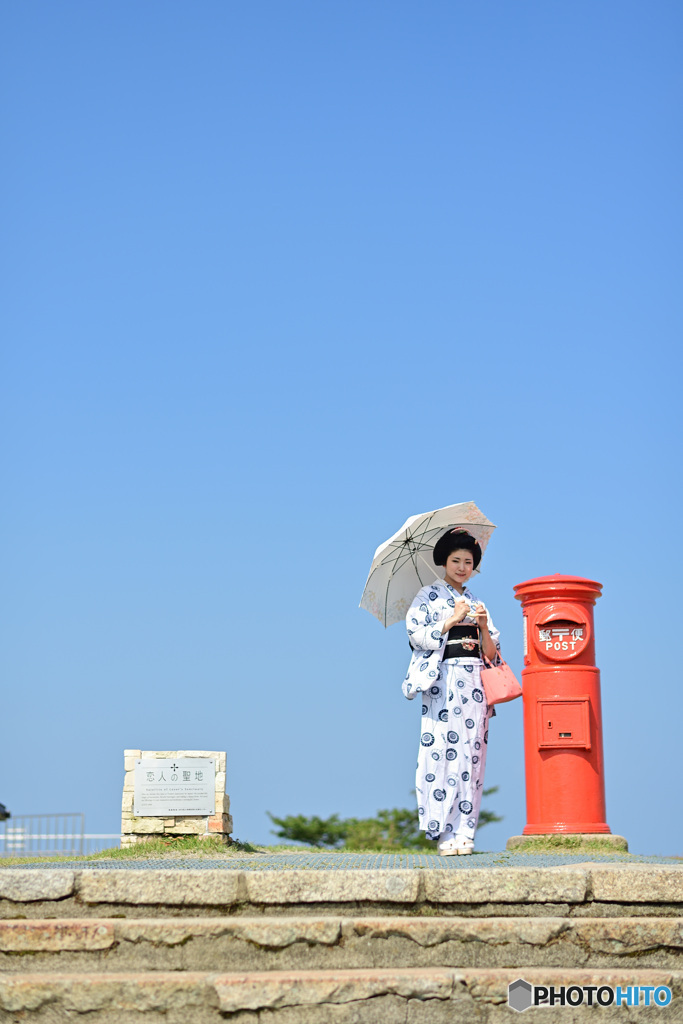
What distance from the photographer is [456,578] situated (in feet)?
27.9

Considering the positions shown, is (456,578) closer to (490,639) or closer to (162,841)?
(490,639)

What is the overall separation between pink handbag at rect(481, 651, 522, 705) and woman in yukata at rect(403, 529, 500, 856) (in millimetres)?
64

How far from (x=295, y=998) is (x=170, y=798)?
20.1ft

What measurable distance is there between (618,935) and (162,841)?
20.5 feet

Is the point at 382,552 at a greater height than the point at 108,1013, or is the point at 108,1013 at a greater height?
the point at 382,552

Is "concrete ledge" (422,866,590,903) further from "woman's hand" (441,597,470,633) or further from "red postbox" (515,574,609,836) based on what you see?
"red postbox" (515,574,609,836)

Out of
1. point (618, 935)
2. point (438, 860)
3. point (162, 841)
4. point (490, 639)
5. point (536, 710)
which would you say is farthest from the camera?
point (162, 841)

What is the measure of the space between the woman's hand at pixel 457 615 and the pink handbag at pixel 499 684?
1.44ft

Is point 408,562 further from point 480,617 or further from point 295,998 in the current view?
point 295,998

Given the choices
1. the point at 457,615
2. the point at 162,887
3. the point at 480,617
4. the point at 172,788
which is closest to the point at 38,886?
the point at 162,887

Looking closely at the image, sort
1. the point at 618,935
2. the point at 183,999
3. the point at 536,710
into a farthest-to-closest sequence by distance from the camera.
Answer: the point at 536,710
the point at 618,935
the point at 183,999

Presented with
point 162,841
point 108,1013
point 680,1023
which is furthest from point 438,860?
point 162,841

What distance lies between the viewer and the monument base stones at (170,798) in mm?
10547

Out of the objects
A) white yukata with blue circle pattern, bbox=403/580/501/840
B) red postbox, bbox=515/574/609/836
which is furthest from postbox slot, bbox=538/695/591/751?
white yukata with blue circle pattern, bbox=403/580/501/840
